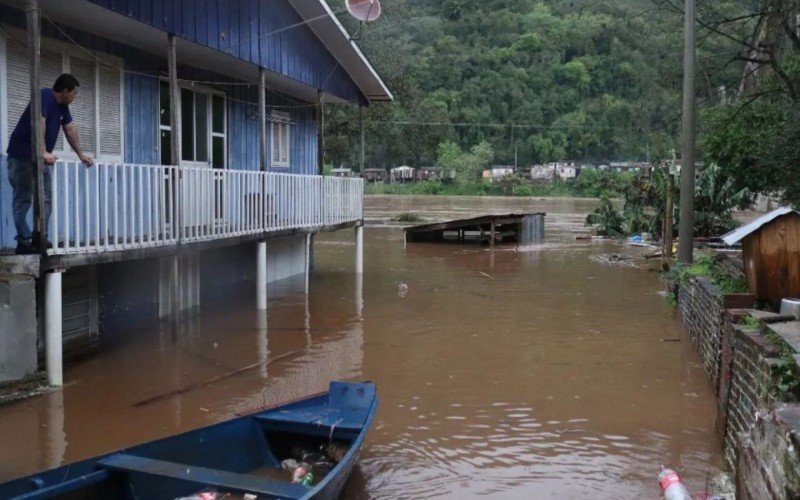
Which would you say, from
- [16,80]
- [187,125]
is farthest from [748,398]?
[187,125]

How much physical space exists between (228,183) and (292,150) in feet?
21.3

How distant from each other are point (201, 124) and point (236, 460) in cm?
950

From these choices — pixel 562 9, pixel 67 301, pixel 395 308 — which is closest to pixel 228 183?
pixel 67 301

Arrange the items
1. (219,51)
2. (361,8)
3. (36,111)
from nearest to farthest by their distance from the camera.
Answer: (36,111) → (219,51) → (361,8)

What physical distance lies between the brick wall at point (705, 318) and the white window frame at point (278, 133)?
920 cm

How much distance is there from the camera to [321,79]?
17.1m

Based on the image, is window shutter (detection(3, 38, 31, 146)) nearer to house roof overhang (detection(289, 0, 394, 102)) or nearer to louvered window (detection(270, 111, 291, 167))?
house roof overhang (detection(289, 0, 394, 102))

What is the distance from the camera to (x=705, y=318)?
34.1ft

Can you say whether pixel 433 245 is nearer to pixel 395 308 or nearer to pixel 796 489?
pixel 395 308

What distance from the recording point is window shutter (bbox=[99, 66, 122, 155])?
1156 cm

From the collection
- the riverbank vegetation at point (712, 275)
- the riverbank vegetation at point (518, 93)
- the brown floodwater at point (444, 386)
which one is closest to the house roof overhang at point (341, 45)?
the brown floodwater at point (444, 386)

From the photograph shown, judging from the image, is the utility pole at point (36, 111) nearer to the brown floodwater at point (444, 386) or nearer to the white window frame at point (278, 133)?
the brown floodwater at point (444, 386)

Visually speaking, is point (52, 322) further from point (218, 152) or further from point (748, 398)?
point (218, 152)

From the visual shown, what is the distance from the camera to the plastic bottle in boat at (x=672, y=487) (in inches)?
228
